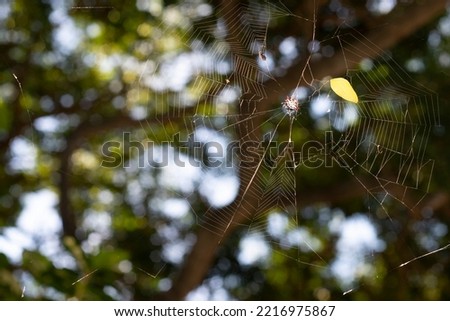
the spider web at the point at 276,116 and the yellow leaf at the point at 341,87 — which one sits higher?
the yellow leaf at the point at 341,87

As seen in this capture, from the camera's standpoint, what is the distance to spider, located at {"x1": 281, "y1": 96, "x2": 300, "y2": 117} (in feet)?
4.19

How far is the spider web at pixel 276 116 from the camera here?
1262mm

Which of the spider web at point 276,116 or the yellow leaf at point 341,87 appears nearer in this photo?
the yellow leaf at point 341,87

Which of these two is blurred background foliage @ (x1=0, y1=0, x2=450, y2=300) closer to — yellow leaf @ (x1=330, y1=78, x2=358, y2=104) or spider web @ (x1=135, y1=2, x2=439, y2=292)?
spider web @ (x1=135, y1=2, x2=439, y2=292)

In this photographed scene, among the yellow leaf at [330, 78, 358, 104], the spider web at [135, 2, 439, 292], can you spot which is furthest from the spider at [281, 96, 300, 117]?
the yellow leaf at [330, 78, 358, 104]

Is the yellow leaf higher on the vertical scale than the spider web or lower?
higher

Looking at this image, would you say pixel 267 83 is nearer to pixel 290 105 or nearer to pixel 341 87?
pixel 290 105

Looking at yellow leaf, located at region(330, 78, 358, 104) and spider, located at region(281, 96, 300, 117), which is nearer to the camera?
yellow leaf, located at region(330, 78, 358, 104)

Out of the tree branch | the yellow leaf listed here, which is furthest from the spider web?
the yellow leaf

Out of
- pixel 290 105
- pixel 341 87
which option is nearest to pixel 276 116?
pixel 290 105

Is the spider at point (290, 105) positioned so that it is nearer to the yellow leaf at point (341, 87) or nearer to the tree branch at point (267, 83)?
the tree branch at point (267, 83)

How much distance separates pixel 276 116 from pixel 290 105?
50mm

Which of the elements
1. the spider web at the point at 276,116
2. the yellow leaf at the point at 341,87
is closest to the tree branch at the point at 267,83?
the spider web at the point at 276,116

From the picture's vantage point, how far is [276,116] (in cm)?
132
